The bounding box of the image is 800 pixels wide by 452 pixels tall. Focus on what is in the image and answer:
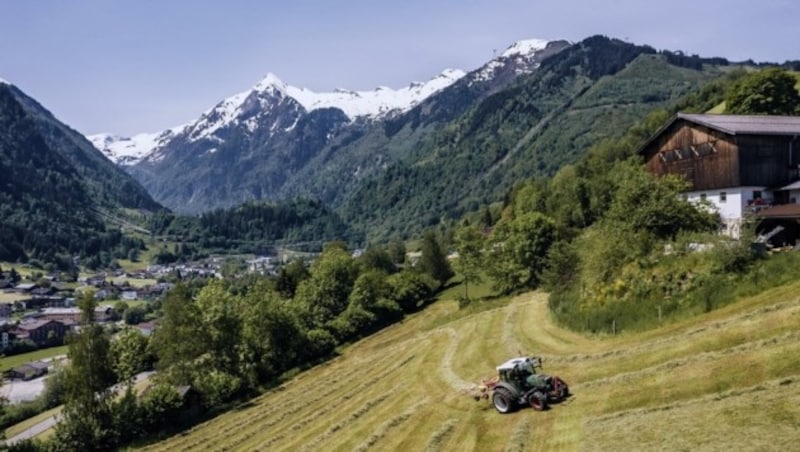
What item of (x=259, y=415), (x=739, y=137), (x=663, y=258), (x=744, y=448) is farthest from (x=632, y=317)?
(x=259, y=415)

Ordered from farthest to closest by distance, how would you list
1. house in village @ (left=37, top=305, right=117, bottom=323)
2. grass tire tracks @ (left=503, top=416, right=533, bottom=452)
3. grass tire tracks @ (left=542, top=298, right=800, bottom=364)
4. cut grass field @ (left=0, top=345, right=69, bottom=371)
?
house in village @ (left=37, top=305, right=117, bottom=323)
cut grass field @ (left=0, top=345, right=69, bottom=371)
grass tire tracks @ (left=542, top=298, right=800, bottom=364)
grass tire tracks @ (left=503, top=416, right=533, bottom=452)

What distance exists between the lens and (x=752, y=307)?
97.1 ft

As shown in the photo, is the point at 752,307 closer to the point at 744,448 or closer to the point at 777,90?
the point at 744,448

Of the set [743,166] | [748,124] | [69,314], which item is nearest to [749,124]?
[748,124]

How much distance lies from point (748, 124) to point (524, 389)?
36.8 meters

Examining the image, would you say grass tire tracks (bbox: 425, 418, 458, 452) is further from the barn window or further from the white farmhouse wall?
the barn window

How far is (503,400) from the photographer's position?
28172mm

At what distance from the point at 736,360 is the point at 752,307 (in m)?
6.62

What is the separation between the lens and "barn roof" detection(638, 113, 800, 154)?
47969 millimetres

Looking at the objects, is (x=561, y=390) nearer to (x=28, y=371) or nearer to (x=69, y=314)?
(x=28, y=371)

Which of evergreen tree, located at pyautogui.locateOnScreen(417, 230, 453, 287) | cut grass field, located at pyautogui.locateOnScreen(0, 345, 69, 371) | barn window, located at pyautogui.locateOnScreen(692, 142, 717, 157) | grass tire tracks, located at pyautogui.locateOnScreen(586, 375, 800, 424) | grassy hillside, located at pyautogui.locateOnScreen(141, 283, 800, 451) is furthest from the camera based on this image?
cut grass field, located at pyautogui.locateOnScreen(0, 345, 69, 371)

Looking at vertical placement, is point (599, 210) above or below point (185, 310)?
above

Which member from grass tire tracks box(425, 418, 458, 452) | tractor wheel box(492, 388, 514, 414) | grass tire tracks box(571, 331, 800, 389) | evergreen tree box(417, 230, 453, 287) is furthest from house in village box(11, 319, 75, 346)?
grass tire tracks box(571, 331, 800, 389)

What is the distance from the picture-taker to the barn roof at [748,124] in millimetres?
47969
